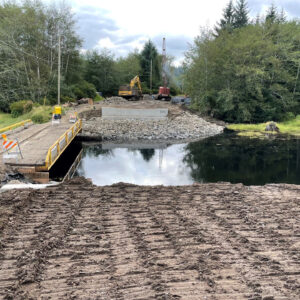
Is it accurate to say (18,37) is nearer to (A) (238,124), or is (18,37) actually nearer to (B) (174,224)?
(A) (238,124)

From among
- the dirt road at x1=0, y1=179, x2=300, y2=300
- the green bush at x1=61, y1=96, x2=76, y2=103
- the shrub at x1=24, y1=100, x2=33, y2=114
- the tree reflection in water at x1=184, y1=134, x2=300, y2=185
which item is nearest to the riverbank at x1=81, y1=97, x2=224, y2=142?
the tree reflection in water at x1=184, y1=134, x2=300, y2=185

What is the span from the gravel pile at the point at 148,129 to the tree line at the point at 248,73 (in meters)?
4.81

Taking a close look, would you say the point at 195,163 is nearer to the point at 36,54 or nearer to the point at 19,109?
the point at 19,109

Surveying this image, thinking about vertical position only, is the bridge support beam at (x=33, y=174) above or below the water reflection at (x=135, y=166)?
above

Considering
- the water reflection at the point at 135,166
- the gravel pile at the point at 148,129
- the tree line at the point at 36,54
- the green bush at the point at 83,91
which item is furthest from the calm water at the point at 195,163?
the green bush at the point at 83,91

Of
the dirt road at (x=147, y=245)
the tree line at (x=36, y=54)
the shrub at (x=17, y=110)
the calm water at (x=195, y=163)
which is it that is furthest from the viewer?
the tree line at (x=36, y=54)

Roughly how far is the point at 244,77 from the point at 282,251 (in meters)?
28.4

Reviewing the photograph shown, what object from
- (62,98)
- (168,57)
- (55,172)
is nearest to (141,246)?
(55,172)

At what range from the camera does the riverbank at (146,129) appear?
23095 mm

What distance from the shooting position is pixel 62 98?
A: 34.8 meters

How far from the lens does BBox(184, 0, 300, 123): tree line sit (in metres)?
30.3

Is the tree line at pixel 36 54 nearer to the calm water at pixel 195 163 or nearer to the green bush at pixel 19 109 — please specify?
the green bush at pixel 19 109

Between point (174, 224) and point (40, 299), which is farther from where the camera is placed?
point (174, 224)

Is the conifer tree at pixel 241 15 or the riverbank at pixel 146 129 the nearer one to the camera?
the riverbank at pixel 146 129
